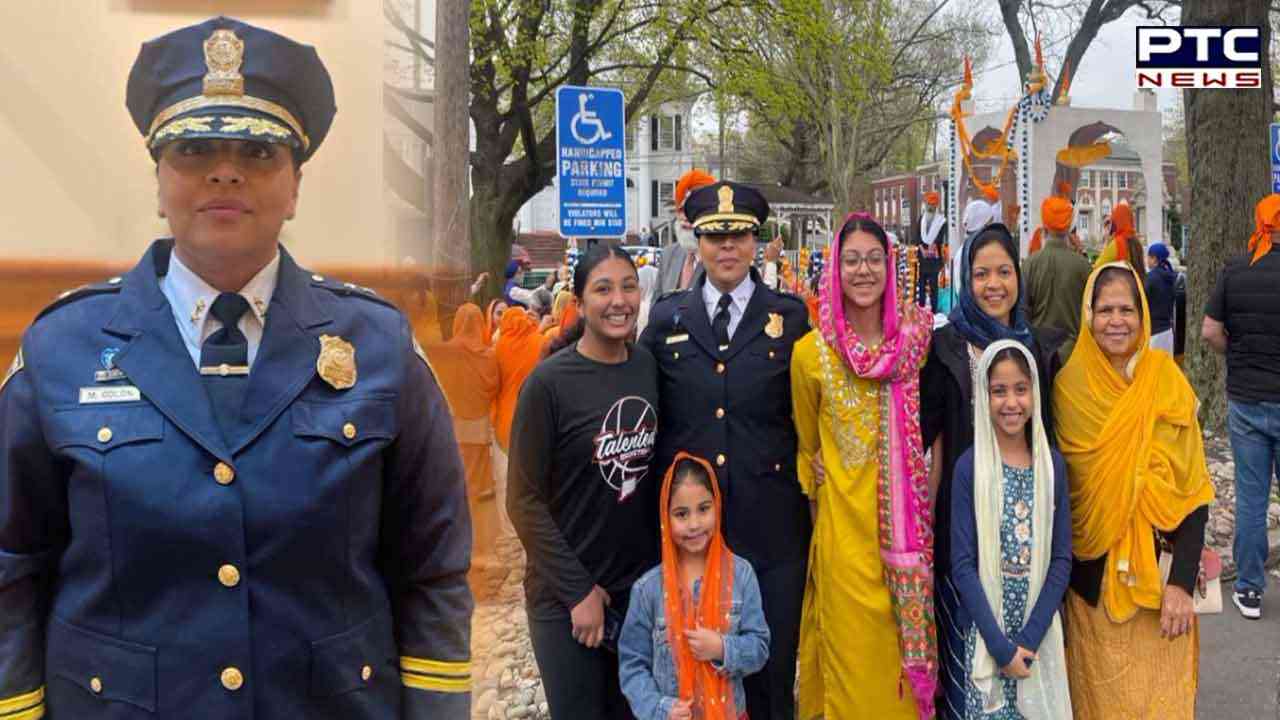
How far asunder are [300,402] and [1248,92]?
8.24m

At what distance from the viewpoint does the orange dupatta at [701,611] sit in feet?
9.17

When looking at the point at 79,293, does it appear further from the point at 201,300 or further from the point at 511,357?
the point at 511,357

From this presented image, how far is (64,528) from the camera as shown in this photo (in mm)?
1463

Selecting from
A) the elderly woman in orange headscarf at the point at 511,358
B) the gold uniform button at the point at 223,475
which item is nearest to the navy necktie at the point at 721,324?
the gold uniform button at the point at 223,475

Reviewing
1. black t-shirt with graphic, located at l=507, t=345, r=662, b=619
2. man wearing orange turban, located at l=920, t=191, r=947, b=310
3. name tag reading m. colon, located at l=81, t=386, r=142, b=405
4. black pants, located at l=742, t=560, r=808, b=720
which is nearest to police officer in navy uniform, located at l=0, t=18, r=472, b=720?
name tag reading m. colon, located at l=81, t=386, r=142, b=405

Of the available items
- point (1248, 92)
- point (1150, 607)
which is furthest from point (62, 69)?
point (1248, 92)

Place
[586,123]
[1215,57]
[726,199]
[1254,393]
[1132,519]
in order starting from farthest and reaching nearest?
[1215,57], [586,123], [1254,393], [726,199], [1132,519]

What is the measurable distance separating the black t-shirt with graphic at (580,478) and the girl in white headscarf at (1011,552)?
0.92 metres

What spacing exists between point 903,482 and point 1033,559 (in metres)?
0.41

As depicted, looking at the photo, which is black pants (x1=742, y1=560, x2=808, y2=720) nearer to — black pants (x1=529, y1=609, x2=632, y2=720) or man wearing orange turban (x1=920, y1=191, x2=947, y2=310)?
black pants (x1=529, y1=609, x2=632, y2=720)

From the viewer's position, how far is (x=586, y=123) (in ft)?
17.7

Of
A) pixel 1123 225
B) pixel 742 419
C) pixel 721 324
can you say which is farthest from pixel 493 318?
pixel 1123 225

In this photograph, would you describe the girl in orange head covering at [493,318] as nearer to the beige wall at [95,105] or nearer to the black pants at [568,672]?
the black pants at [568,672]

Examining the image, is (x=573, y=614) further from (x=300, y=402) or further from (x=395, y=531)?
(x=300, y=402)
